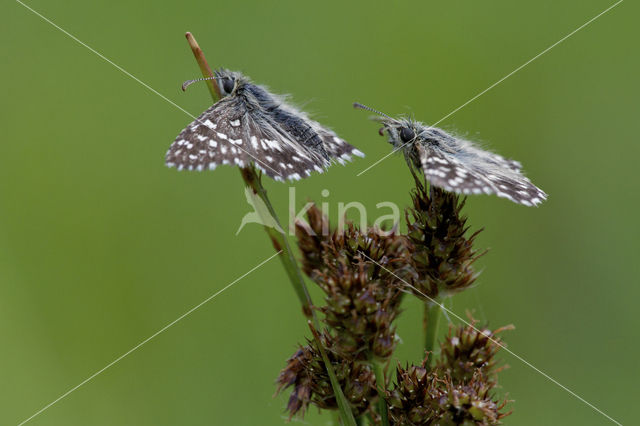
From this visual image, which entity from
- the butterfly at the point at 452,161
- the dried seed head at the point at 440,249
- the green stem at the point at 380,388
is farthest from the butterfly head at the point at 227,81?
the green stem at the point at 380,388

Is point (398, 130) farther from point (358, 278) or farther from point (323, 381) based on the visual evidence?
point (323, 381)

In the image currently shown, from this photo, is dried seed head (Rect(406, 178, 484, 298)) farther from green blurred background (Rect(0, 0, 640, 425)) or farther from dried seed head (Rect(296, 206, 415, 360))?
green blurred background (Rect(0, 0, 640, 425))

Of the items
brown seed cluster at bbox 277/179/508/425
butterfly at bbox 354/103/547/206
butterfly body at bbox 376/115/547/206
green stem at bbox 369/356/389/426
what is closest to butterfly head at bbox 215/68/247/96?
butterfly at bbox 354/103/547/206

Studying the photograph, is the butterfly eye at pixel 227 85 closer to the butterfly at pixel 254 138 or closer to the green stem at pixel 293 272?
the butterfly at pixel 254 138

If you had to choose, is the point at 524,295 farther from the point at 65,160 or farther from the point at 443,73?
the point at 65,160

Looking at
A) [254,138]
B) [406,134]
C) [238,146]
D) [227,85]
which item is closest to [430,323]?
[406,134]
